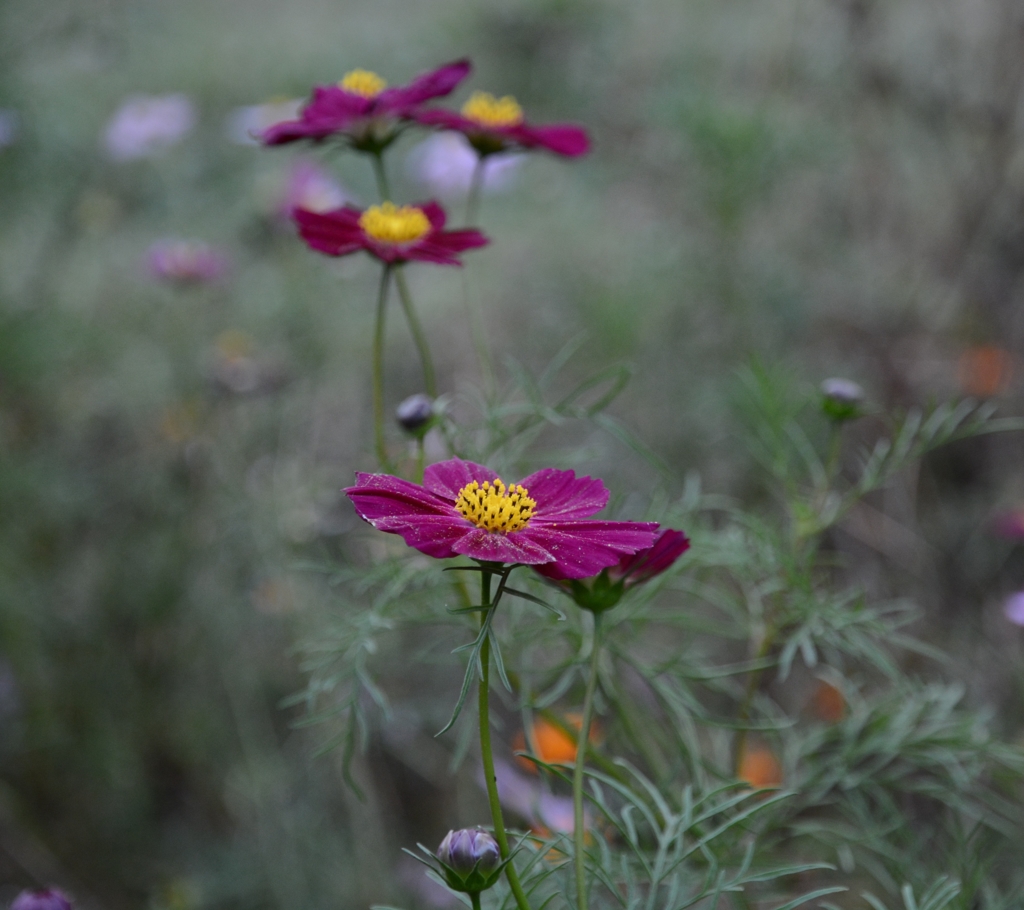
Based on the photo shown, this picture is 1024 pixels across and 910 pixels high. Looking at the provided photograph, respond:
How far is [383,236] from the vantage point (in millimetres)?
602

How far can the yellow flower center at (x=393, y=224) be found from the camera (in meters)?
0.60

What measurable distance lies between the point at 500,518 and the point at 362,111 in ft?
1.06

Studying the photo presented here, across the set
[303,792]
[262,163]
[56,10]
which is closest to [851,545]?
[303,792]

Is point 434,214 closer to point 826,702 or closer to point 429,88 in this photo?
point 429,88

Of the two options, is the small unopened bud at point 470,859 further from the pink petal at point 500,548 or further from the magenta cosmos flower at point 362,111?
the magenta cosmos flower at point 362,111

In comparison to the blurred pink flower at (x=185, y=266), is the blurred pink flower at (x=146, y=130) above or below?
above

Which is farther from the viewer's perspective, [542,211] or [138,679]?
[542,211]

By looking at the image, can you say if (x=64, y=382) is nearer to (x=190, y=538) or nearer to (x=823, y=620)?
(x=190, y=538)

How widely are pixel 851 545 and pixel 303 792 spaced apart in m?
0.83

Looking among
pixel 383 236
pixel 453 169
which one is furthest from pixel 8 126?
pixel 383 236

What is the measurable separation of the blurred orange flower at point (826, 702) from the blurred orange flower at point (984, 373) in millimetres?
511

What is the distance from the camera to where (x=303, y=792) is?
120 cm

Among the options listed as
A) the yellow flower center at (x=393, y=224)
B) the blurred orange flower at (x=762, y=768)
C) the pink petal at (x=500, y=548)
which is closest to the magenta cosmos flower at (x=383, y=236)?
the yellow flower center at (x=393, y=224)

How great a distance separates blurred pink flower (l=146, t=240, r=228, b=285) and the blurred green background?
74 millimetres
